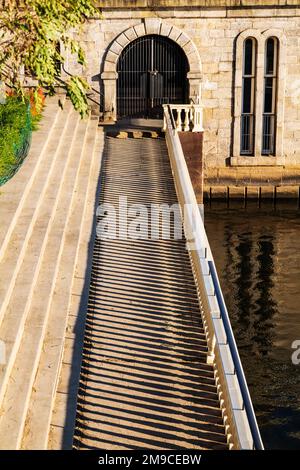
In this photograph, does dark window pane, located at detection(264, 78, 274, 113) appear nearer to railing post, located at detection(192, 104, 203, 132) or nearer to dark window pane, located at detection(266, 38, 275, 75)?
dark window pane, located at detection(266, 38, 275, 75)

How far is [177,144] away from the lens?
1980cm

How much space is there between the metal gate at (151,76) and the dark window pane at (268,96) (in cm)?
274

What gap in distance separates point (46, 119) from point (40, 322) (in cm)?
1131

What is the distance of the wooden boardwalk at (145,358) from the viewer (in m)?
9.67

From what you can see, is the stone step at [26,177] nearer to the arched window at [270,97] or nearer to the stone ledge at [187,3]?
the stone ledge at [187,3]

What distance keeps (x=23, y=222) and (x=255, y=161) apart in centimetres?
1489

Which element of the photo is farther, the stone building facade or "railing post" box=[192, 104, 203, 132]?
the stone building facade

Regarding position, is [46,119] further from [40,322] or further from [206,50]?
[40,322]

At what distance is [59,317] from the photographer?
1160 cm

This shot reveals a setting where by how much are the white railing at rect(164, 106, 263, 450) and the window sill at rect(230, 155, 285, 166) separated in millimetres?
11270

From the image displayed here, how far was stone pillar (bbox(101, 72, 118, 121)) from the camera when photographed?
85.4ft

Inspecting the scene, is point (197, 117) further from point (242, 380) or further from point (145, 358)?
point (242, 380)
